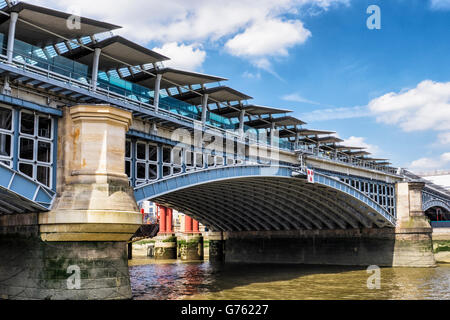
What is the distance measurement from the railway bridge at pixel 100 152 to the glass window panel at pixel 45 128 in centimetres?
6

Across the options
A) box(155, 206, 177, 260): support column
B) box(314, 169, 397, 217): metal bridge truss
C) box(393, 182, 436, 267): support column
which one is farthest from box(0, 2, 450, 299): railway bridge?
box(155, 206, 177, 260): support column

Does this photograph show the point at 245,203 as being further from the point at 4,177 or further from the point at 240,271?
the point at 4,177

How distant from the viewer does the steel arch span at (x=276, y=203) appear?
3459 centimetres

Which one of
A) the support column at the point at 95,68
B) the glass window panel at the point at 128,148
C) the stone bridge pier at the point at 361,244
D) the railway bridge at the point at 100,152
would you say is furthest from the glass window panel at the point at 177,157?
the stone bridge pier at the point at 361,244

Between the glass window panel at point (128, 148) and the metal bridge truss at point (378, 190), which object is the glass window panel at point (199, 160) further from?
the metal bridge truss at point (378, 190)

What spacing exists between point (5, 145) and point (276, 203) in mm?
26938

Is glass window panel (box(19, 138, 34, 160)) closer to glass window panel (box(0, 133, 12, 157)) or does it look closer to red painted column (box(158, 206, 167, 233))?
glass window panel (box(0, 133, 12, 157))

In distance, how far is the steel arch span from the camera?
113ft

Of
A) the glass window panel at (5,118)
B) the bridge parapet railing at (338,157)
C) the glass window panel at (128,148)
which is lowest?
the glass window panel at (128,148)

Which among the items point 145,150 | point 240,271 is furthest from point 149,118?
point 240,271

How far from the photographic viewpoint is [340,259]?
44.4 meters

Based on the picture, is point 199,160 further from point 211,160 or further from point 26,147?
point 26,147

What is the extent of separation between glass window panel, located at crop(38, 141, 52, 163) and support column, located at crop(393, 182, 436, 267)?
3185 cm
